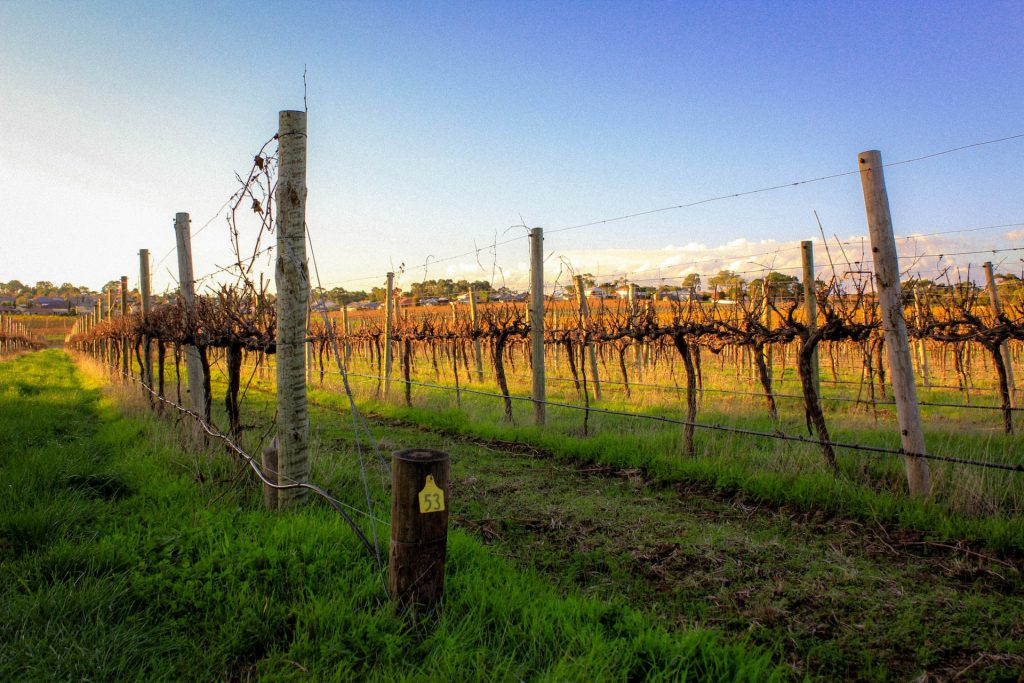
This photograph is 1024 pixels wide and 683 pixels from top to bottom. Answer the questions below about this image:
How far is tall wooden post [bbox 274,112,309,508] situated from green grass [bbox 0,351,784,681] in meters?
0.53

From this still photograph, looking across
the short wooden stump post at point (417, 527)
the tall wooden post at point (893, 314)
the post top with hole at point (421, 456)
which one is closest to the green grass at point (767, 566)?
the tall wooden post at point (893, 314)

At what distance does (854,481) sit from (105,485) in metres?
7.02

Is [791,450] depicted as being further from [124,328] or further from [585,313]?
[124,328]

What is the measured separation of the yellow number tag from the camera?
9.59 feet

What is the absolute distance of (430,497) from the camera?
2938 millimetres

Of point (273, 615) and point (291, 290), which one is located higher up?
point (291, 290)

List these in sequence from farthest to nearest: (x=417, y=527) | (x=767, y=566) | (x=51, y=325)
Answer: (x=51, y=325), (x=767, y=566), (x=417, y=527)

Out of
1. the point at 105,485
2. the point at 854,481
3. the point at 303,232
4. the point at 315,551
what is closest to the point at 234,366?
the point at 105,485

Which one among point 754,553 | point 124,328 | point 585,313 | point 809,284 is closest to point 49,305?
point 124,328

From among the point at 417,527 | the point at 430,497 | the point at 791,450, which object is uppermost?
the point at 430,497

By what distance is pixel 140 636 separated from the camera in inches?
110

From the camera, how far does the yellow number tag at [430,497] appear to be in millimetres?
2922

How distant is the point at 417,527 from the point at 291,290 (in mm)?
2193

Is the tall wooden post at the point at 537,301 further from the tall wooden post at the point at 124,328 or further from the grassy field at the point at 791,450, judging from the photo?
the tall wooden post at the point at 124,328
